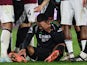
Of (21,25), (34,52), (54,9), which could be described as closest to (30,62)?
(34,52)

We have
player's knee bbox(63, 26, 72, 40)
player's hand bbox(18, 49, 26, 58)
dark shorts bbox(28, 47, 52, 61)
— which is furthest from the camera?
player's knee bbox(63, 26, 72, 40)

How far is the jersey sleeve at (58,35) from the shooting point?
7566 millimetres

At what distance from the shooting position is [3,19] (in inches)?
A: 294

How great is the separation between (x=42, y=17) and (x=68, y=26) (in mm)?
420

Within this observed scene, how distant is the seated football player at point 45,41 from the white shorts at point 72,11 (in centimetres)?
20

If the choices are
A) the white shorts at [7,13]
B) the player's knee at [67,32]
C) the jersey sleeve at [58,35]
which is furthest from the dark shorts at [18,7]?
the player's knee at [67,32]

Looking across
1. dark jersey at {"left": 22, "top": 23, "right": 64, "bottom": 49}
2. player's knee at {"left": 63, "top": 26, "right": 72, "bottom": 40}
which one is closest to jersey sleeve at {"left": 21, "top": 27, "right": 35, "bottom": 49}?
dark jersey at {"left": 22, "top": 23, "right": 64, "bottom": 49}

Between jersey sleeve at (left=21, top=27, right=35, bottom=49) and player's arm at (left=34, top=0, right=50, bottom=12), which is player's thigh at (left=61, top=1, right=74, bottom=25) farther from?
jersey sleeve at (left=21, top=27, right=35, bottom=49)

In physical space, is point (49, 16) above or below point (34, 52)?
above

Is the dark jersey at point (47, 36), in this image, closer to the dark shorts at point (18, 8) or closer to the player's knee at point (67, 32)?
the player's knee at point (67, 32)

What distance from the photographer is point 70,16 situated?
7613 millimetres

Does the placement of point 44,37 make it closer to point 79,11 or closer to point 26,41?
point 26,41

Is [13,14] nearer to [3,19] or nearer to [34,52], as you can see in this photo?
[3,19]

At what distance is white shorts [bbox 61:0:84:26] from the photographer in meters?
7.57
